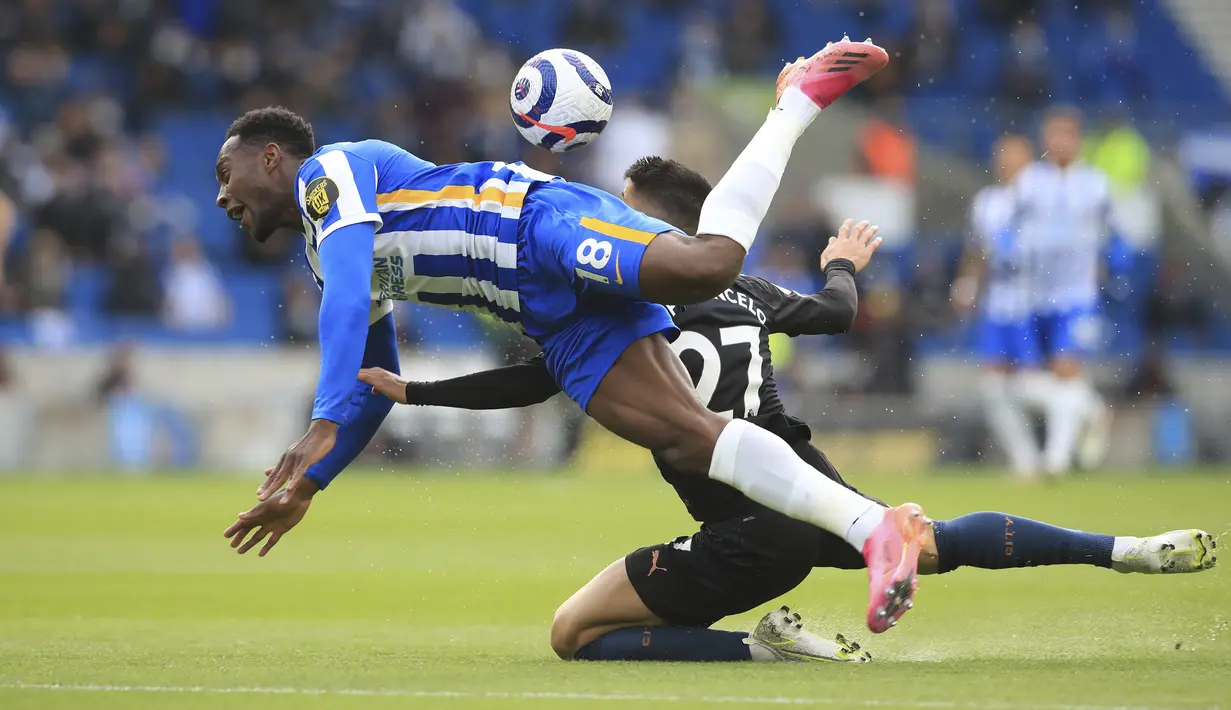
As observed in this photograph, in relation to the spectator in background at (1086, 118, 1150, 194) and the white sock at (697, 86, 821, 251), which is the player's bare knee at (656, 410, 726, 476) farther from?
the spectator in background at (1086, 118, 1150, 194)

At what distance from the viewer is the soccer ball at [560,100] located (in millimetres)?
6184

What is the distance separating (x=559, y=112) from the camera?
6184 millimetres

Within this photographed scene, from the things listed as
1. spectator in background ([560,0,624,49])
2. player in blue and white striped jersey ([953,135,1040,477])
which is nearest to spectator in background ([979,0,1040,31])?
spectator in background ([560,0,624,49])

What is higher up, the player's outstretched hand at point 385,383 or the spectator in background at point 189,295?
the player's outstretched hand at point 385,383

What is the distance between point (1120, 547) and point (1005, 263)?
9.40 metres

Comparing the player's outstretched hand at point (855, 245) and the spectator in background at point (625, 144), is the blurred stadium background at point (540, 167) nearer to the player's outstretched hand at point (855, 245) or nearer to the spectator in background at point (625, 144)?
the spectator in background at point (625, 144)

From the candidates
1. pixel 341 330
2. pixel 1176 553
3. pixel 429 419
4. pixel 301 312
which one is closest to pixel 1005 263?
pixel 429 419

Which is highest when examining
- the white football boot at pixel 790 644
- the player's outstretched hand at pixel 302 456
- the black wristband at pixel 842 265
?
the black wristband at pixel 842 265

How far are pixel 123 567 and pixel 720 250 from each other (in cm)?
608

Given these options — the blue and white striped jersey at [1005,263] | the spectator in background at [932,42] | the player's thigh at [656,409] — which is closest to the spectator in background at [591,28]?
the spectator in background at [932,42]

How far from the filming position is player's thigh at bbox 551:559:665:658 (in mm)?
6121

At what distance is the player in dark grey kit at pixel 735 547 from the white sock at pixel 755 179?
50cm

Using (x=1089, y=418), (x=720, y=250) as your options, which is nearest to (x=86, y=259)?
(x=1089, y=418)

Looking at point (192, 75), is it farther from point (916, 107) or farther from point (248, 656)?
point (248, 656)
